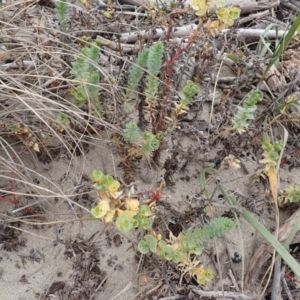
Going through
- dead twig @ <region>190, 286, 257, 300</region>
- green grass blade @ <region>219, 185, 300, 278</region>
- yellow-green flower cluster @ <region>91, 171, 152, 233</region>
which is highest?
yellow-green flower cluster @ <region>91, 171, 152, 233</region>

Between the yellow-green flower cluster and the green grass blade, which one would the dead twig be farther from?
the yellow-green flower cluster

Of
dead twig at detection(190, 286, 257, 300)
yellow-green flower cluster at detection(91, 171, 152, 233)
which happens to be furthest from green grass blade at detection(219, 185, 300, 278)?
yellow-green flower cluster at detection(91, 171, 152, 233)

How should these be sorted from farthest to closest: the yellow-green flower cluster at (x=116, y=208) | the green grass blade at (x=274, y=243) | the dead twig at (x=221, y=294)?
the dead twig at (x=221, y=294) → the green grass blade at (x=274, y=243) → the yellow-green flower cluster at (x=116, y=208)

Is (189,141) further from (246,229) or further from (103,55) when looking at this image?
(103,55)

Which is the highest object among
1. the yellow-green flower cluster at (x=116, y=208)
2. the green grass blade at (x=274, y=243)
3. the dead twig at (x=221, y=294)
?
the yellow-green flower cluster at (x=116, y=208)

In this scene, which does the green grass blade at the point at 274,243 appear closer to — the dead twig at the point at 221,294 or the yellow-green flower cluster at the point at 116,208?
the dead twig at the point at 221,294

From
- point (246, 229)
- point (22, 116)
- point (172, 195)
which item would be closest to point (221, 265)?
point (246, 229)

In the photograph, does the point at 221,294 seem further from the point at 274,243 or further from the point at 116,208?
the point at 116,208

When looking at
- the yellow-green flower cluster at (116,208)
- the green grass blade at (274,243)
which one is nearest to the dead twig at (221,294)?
the green grass blade at (274,243)

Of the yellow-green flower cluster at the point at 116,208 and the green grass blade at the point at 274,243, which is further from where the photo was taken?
the green grass blade at the point at 274,243

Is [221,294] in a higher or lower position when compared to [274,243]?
lower

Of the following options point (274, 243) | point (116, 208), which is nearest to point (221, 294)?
point (274, 243)

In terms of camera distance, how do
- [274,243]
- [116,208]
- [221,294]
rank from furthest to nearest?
[221,294]
[274,243]
[116,208]

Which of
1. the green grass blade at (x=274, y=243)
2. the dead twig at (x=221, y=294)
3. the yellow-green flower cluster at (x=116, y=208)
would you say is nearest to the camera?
the yellow-green flower cluster at (x=116, y=208)
